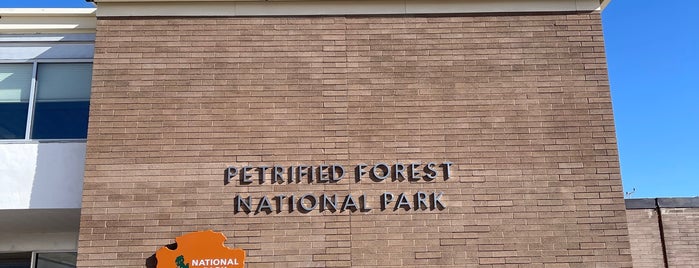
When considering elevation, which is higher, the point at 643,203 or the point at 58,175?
the point at 58,175

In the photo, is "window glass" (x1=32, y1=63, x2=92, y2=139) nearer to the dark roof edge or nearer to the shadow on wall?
the shadow on wall

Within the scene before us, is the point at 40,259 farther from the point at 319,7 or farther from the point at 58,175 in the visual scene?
the point at 319,7

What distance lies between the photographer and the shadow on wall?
9070mm

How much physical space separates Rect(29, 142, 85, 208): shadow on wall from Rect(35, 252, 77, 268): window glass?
1.95m

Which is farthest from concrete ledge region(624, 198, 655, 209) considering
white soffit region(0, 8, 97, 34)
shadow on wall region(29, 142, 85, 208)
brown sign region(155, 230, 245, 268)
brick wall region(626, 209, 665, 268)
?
white soffit region(0, 8, 97, 34)

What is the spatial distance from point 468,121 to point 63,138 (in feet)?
17.9

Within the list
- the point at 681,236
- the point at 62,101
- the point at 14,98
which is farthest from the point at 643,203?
the point at 14,98

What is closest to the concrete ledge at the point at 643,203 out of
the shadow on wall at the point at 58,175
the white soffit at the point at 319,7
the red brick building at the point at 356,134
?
the red brick building at the point at 356,134

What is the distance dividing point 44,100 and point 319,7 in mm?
4070

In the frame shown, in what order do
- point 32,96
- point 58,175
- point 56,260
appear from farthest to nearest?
point 56,260 < point 32,96 < point 58,175

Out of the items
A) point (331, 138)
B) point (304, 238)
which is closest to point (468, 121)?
point (331, 138)

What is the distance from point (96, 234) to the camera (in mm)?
8414

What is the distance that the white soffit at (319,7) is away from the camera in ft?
30.6

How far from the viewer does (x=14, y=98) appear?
9828mm
